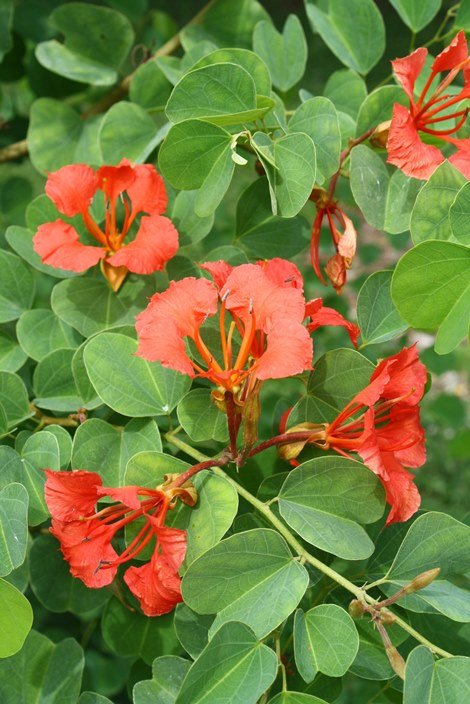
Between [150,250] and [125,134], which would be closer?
[150,250]

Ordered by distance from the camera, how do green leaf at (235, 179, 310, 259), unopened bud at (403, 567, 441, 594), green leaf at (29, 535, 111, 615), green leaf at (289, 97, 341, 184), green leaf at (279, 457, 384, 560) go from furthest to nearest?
green leaf at (235, 179, 310, 259) < green leaf at (29, 535, 111, 615) < green leaf at (289, 97, 341, 184) < green leaf at (279, 457, 384, 560) < unopened bud at (403, 567, 441, 594)

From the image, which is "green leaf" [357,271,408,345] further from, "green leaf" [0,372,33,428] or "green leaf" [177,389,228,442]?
"green leaf" [0,372,33,428]

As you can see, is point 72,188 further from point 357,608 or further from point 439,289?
point 357,608

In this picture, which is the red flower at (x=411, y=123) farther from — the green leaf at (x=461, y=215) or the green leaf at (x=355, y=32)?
the green leaf at (x=355, y=32)

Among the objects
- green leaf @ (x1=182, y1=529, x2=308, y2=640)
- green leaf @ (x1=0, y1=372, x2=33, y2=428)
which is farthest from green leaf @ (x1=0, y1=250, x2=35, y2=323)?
green leaf @ (x1=182, y1=529, x2=308, y2=640)

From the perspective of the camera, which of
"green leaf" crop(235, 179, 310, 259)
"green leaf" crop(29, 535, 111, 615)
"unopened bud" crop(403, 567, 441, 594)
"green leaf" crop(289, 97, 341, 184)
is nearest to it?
"unopened bud" crop(403, 567, 441, 594)

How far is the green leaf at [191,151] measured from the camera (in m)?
0.97

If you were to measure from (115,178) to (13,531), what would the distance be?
45 centimetres

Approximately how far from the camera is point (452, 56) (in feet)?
3.26

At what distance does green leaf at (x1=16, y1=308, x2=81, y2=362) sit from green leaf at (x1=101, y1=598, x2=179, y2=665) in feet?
1.06

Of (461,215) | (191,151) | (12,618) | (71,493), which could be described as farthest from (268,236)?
(12,618)

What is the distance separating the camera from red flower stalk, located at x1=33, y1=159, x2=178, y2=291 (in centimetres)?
108

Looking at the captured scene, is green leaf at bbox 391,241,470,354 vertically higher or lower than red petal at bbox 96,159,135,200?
higher

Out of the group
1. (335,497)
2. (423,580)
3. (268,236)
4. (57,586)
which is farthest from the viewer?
(268,236)
